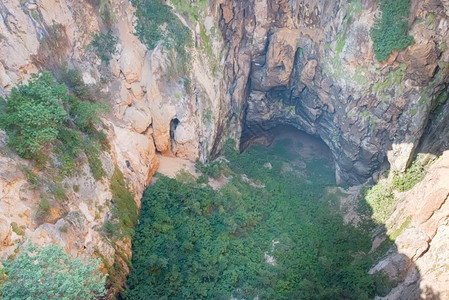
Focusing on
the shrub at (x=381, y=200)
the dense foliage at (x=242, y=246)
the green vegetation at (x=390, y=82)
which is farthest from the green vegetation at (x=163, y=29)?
the shrub at (x=381, y=200)

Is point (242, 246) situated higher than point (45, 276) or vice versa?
point (45, 276)

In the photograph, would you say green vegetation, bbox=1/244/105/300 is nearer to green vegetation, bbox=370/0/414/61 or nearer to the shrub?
the shrub

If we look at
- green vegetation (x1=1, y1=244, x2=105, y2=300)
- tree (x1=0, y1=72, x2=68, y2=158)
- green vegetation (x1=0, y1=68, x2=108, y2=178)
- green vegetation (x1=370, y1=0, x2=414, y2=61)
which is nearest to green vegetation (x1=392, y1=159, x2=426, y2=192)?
green vegetation (x1=370, y1=0, x2=414, y2=61)

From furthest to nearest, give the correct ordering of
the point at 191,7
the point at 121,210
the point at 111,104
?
the point at 191,7 < the point at 111,104 < the point at 121,210

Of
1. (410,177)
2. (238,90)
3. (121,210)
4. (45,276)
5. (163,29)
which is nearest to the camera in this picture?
(45,276)

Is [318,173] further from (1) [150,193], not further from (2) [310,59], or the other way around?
(1) [150,193]

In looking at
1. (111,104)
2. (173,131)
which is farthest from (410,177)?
(111,104)

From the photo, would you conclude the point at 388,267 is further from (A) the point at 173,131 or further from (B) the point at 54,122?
(B) the point at 54,122

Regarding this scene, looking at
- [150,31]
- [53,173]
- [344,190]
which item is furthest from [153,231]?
[344,190]
